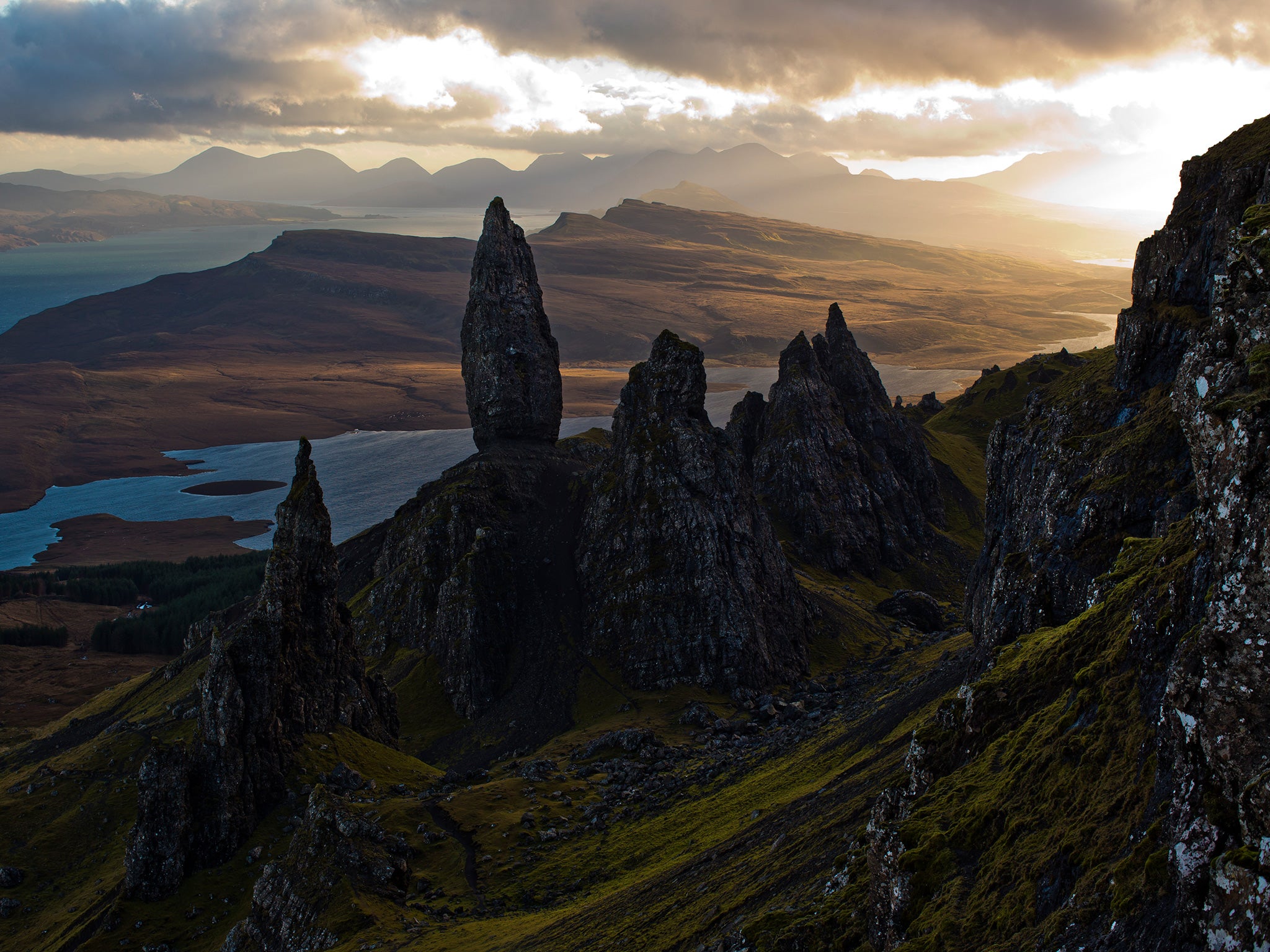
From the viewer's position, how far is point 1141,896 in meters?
27.0

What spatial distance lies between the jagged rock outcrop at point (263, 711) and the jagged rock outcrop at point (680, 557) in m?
42.6

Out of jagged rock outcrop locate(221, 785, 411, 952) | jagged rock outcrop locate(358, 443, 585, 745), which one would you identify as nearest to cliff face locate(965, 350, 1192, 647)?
jagged rock outcrop locate(221, 785, 411, 952)

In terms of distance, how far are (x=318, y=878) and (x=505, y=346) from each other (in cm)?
11654

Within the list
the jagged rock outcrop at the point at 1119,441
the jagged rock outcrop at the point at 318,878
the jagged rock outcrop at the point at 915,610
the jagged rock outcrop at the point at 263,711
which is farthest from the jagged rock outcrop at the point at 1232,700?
the jagged rock outcrop at the point at 915,610

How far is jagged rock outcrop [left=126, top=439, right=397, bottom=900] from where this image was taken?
84.2 metres

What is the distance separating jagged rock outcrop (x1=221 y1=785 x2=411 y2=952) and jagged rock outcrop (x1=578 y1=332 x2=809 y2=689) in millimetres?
63877

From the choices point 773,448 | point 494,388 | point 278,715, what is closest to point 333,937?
point 278,715

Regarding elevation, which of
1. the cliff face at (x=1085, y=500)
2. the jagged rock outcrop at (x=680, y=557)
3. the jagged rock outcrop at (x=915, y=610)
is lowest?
the jagged rock outcrop at (x=915, y=610)

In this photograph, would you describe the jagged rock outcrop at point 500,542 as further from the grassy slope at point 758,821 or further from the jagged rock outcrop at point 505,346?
the grassy slope at point 758,821

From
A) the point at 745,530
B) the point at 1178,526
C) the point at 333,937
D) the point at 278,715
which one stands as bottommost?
the point at 333,937

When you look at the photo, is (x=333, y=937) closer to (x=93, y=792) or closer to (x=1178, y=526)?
(x=93, y=792)

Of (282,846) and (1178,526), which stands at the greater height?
(1178,526)

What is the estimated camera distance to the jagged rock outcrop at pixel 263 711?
276 feet

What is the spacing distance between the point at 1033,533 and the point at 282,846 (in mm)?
72406
